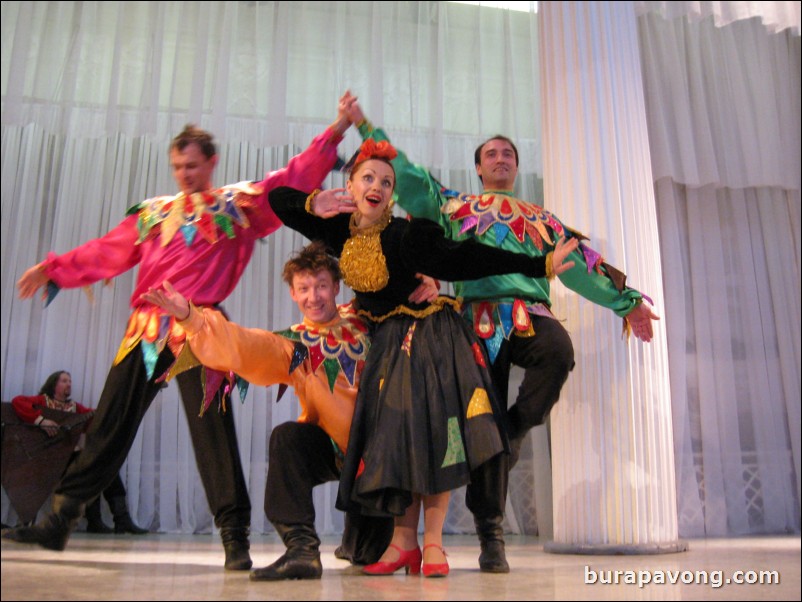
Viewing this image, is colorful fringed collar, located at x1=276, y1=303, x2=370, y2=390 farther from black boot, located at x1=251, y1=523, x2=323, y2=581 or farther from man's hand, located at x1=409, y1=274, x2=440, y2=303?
black boot, located at x1=251, y1=523, x2=323, y2=581

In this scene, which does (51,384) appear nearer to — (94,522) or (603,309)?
(94,522)

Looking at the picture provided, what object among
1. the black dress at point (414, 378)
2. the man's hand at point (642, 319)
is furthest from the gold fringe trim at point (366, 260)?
the man's hand at point (642, 319)

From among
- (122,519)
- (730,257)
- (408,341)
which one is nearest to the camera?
(408,341)

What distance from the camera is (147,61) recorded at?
3873 mm

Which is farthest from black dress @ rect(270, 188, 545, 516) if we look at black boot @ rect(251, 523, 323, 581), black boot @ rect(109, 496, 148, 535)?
black boot @ rect(109, 496, 148, 535)

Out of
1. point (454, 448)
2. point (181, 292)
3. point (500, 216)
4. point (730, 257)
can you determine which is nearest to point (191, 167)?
point (181, 292)

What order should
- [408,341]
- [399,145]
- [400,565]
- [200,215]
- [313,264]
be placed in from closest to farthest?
[400,565] < [408,341] < [313,264] < [200,215] < [399,145]

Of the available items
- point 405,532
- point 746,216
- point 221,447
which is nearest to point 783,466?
point 746,216

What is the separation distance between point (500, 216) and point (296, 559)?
113 cm

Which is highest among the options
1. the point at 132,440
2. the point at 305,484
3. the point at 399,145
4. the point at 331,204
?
the point at 399,145

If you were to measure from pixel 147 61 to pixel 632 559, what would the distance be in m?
3.13

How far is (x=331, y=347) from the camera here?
199cm

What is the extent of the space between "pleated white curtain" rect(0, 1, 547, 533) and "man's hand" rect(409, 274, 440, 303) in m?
1.96

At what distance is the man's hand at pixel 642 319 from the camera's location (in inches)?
92.6
